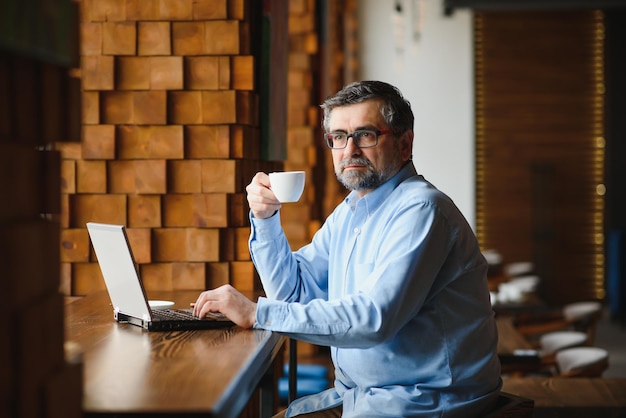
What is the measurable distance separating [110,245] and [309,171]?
11.2ft

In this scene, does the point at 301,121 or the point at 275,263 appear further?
the point at 301,121

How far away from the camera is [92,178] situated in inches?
129

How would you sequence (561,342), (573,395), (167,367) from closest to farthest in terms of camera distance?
(167,367) < (573,395) < (561,342)

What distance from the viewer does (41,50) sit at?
53.1 inches

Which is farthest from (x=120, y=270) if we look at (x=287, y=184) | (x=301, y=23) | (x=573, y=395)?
(x=301, y=23)

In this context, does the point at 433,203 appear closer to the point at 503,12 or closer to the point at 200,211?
the point at 200,211

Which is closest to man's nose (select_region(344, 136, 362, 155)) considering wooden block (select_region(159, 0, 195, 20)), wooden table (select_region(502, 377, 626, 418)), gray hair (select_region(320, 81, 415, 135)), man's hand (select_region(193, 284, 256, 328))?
gray hair (select_region(320, 81, 415, 135))

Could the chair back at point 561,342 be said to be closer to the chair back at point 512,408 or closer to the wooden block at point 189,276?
the wooden block at point 189,276

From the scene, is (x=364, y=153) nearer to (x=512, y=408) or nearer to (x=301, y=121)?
(x=512, y=408)

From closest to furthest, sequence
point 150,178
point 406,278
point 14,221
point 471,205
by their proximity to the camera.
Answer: point 14,221
point 406,278
point 150,178
point 471,205

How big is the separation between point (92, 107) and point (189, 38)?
0.44 meters

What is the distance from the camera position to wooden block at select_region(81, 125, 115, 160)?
3250mm

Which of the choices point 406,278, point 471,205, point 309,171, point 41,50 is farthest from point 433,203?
point 471,205

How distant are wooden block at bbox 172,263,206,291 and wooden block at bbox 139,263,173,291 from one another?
22mm
